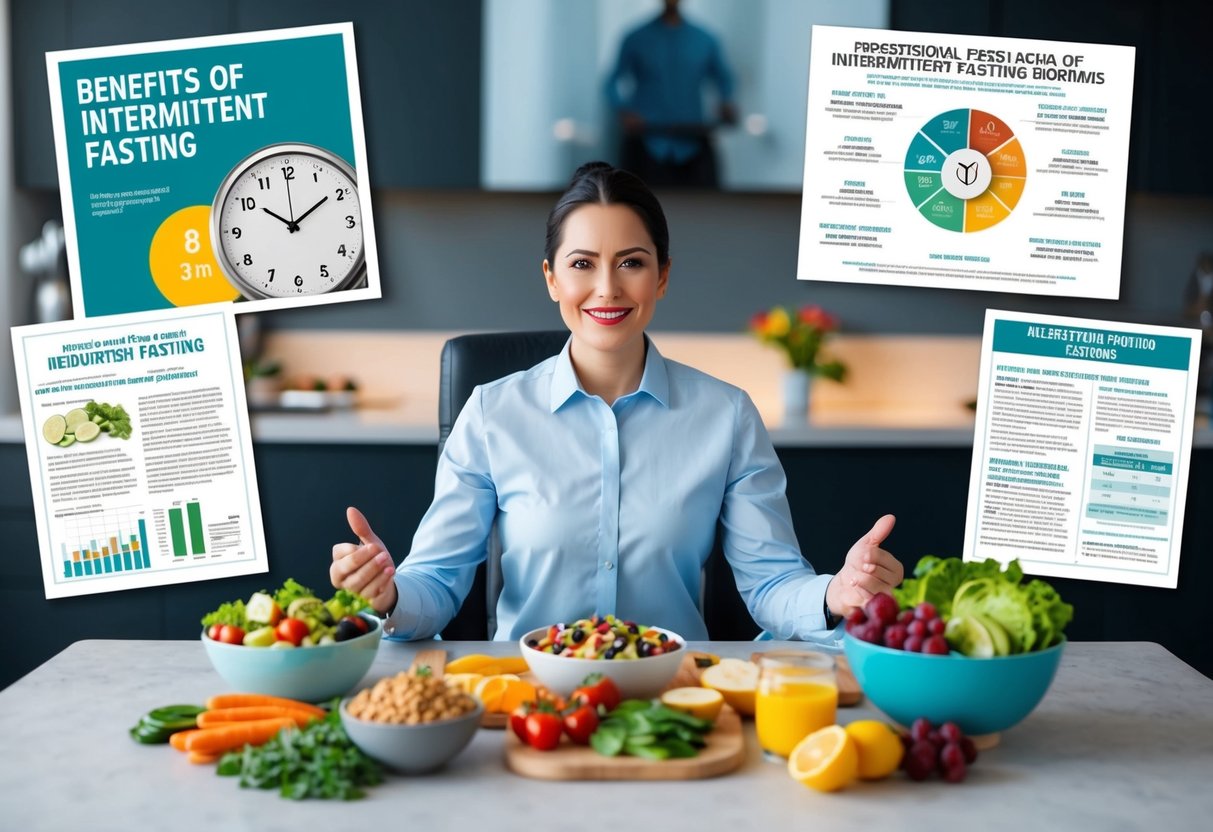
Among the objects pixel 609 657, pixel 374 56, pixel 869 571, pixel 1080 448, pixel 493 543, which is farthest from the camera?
pixel 374 56

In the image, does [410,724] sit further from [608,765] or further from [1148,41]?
[1148,41]

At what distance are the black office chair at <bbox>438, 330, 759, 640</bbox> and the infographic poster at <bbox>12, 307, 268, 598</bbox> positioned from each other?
98cm

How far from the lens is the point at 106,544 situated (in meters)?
2.94

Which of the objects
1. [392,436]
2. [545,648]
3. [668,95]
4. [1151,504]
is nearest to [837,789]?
[545,648]

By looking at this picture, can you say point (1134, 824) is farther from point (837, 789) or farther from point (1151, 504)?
point (1151, 504)

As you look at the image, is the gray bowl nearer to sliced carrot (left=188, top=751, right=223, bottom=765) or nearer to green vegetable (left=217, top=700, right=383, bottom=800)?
green vegetable (left=217, top=700, right=383, bottom=800)

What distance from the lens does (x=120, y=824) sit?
1.02 m

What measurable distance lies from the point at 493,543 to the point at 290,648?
71 centimetres

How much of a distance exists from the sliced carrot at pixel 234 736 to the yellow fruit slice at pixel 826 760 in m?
0.49

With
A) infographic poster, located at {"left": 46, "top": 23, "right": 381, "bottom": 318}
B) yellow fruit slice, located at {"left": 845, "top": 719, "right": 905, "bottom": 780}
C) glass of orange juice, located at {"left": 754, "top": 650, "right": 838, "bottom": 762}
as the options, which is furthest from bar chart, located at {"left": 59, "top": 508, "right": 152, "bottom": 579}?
yellow fruit slice, located at {"left": 845, "top": 719, "right": 905, "bottom": 780}

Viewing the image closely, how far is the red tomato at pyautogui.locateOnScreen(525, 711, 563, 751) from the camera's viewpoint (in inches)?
45.3

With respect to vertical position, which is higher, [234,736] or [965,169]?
[965,169]

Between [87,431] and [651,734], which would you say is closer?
[651,734]

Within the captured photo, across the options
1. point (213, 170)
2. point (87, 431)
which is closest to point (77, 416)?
→ point (87, 431)
